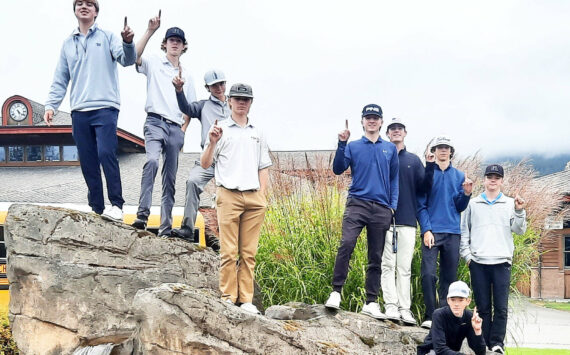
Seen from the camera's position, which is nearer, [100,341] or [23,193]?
[100,341]

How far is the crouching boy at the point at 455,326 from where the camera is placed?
502cm

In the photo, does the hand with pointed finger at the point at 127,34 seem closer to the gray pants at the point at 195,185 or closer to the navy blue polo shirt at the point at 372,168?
the gray pants at the point at 195,185

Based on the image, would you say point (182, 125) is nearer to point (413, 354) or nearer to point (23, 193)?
point (413, 354)

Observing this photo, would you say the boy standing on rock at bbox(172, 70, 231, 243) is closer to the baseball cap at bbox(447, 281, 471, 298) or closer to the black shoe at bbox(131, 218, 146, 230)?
the black shoe at bbox(131, 218, 146, 230)

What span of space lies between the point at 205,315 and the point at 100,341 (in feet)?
6.29

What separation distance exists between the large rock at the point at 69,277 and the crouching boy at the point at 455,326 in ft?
8.79

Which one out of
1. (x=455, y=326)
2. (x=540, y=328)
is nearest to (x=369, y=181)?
(x=455, y=326)

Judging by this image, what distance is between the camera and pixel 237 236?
4.96m

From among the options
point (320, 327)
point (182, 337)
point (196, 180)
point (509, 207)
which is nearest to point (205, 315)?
point (182, 337)

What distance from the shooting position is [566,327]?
561 inches

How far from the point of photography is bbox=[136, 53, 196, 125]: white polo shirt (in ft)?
19.3

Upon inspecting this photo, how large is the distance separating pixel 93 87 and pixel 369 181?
2.60m

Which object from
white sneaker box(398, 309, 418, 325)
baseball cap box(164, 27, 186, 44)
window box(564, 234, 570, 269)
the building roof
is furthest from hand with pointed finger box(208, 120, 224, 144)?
window box(564, 234, 570, 269)

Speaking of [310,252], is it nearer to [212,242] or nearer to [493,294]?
[493,294]
